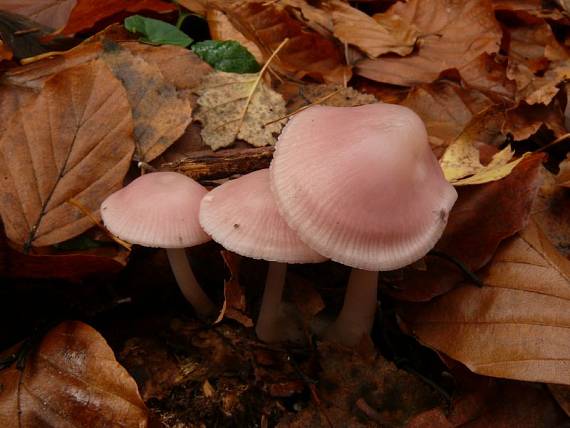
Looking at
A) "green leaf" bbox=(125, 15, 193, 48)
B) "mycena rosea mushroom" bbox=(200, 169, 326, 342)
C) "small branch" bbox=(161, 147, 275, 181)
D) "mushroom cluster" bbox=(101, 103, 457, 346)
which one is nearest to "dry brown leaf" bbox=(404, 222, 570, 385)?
"mushroom cluster" bbox=(101, 103, 457, 346)

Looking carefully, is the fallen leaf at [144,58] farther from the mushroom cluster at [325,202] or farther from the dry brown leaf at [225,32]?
the mushroom cluster at [325,202]

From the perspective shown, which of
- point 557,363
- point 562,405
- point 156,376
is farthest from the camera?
point 156,376

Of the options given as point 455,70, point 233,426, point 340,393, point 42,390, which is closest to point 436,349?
point 340,393

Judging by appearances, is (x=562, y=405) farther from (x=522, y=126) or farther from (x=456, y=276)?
(x=522, y=126)

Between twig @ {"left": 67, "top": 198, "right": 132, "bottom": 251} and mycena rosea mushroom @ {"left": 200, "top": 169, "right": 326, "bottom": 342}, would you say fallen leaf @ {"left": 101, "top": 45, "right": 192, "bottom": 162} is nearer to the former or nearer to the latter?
twig @ {"left": 67, "top": 198, "right": 132, "bottom": 251}

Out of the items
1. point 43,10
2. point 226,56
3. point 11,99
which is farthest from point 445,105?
point 43,10

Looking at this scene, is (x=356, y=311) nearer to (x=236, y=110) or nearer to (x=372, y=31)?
(x=236, y=110)
